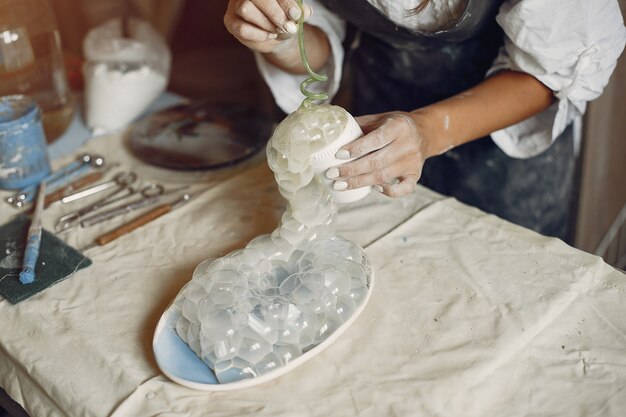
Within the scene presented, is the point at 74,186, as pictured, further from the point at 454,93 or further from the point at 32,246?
the point at 454,93

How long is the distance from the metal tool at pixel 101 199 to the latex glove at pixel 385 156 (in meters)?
0.48

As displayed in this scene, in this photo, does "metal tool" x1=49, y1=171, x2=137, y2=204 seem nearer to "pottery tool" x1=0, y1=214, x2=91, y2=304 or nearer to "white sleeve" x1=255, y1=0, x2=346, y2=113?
"pottery tool" x1=0, y1=214, x2=91, y2=304

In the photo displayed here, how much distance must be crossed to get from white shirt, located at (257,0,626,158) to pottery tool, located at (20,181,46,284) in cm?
60

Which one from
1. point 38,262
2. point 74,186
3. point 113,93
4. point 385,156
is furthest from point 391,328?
point 113,93

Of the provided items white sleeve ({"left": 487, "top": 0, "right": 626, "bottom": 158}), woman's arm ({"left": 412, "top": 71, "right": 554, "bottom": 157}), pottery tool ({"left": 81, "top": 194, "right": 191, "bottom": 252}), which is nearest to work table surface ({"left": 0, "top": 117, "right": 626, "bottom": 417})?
pottery tool ({"left": 81, "top": 194, "right": 191, "bottom": 252})

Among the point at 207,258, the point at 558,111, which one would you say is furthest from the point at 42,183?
the point at 558,111

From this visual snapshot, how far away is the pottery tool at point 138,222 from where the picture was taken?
1.09 metres

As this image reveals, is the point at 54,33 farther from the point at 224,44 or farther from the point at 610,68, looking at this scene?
the point at 224,44

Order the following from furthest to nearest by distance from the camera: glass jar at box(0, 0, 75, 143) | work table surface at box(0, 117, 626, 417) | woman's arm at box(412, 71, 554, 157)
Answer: glass jar at box(0, 0, 75, 143)
woman's arm at box(412, 71, 554, 157)
work table surface at box(0, 117, 626, 417)

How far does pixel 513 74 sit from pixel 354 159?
38cm

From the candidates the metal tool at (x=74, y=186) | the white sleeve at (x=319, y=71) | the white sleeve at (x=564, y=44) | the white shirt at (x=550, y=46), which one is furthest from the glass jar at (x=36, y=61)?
the white sleeve at (x=564, y=44)

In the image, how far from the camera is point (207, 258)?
105 centimetres

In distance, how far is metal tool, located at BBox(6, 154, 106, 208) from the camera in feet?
3.92

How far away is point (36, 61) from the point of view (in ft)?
4.48
